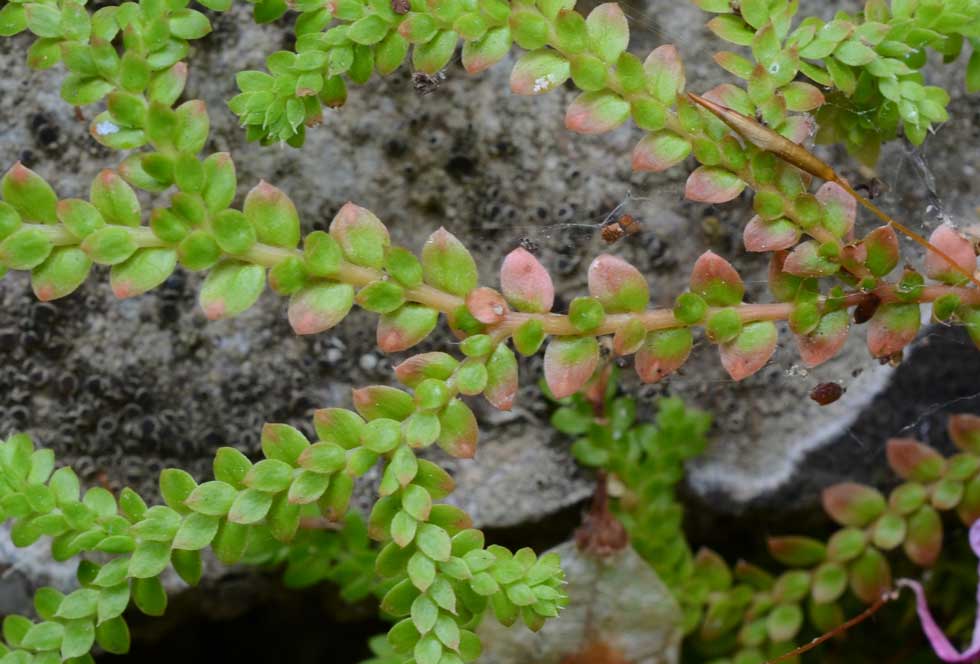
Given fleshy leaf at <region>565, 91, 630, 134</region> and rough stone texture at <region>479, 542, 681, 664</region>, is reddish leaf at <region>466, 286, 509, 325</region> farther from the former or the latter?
rough stone texture at <region>479, 542, 681, 664</region>

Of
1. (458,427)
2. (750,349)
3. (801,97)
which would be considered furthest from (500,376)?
(801,97)

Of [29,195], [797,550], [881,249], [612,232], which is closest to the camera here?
[29,195]

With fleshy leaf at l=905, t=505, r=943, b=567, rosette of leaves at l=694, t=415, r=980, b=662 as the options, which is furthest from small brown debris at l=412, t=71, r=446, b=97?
fleshy leaf at l=905, t=505, r=943, b=567

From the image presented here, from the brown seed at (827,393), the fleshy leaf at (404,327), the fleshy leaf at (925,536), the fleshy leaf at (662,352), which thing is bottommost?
the fleshy leaf at (925,536)

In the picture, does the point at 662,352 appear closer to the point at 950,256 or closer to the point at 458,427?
the point at 458,427

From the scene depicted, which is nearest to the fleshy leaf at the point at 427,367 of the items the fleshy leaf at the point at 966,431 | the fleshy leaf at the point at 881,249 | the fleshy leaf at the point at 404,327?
the fleshy leaf at the point at 404,327

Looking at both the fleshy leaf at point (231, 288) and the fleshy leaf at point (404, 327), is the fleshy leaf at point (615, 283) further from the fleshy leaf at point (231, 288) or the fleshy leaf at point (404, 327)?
the fleshy leaf at point (231, 288)
